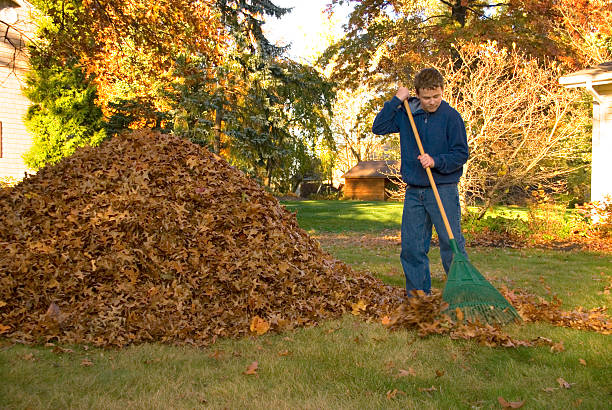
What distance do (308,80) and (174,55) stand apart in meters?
4.28

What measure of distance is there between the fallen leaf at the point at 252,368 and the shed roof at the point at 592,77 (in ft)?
32.4

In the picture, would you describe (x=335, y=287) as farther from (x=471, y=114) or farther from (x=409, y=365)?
(x=471, y=114)

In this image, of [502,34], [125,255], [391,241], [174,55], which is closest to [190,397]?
[125,255]

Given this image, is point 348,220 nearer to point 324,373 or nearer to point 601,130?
point 601,130

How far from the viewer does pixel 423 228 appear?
14.9 feet

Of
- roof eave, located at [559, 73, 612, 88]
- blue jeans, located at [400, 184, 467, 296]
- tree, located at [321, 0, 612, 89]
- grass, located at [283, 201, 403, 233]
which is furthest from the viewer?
tree, located at [321, 0, 612, 89]

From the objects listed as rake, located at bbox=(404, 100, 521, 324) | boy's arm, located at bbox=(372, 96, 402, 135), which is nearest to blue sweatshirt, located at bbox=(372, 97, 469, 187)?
boy's arm, located at bbox=(372, 96, 402, 135)

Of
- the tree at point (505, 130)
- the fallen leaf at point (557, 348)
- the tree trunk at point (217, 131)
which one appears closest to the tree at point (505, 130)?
the tree at point (505, 130)

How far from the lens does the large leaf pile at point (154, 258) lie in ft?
13.5

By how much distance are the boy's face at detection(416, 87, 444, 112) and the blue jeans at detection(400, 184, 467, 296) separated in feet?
2.19

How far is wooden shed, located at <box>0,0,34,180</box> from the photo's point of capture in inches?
519

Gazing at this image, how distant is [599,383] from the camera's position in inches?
122

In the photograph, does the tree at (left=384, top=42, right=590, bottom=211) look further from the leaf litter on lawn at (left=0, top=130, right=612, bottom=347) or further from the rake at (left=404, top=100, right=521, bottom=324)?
the rake at (left=404, top=100, right=521, bottom=324)

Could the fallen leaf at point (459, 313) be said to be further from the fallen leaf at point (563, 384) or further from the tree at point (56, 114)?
the tree at point (56, 114)
